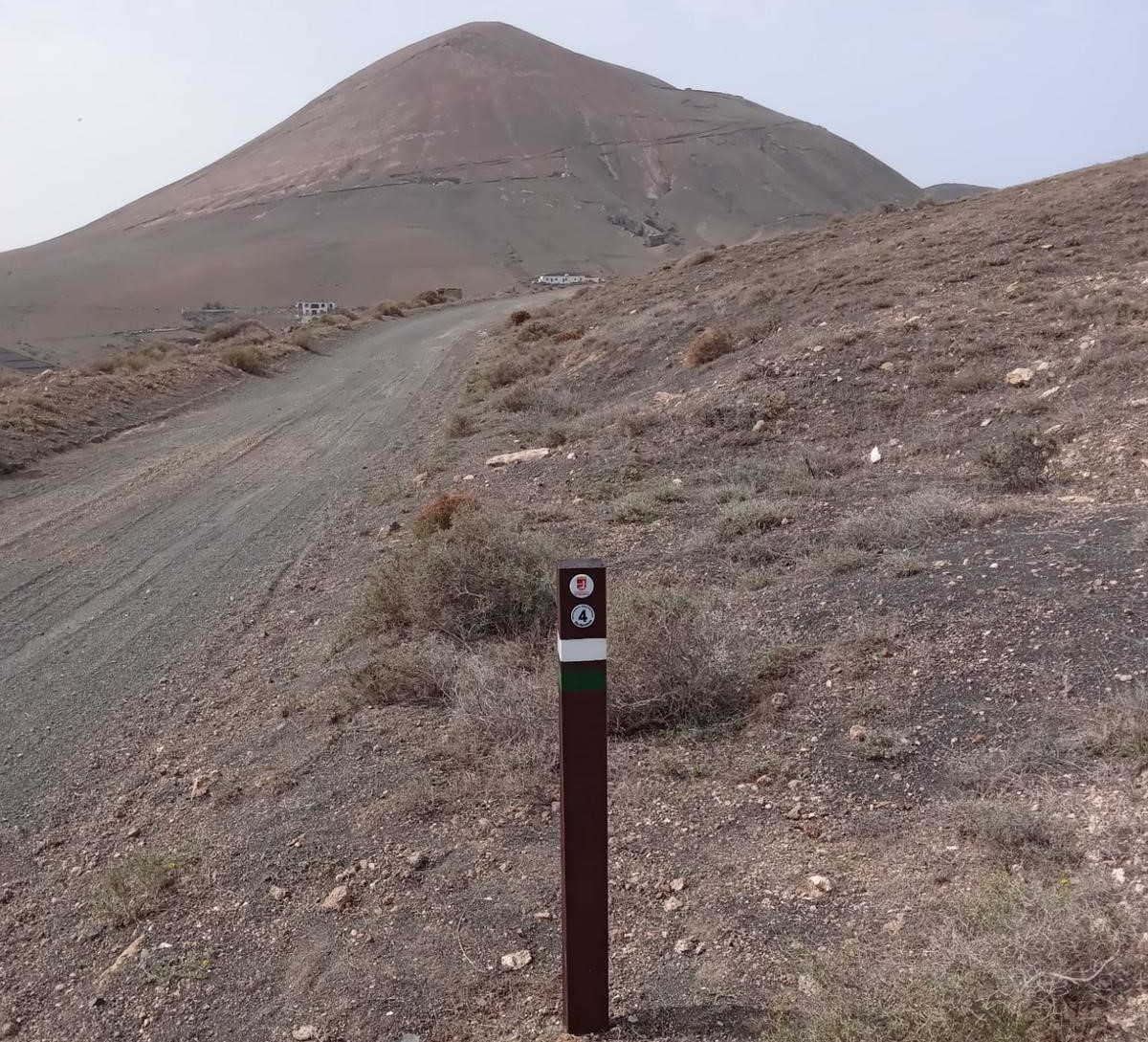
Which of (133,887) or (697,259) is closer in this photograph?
(133,887)

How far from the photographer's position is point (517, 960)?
3.77 meters

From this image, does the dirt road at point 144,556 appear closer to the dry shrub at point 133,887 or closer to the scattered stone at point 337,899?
the dry shrub at point 133,887

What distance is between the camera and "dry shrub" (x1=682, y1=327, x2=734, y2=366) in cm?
1521

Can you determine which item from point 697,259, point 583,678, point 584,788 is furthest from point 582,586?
point 697,259

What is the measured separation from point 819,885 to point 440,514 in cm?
544

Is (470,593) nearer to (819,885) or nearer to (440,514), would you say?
(440,514)

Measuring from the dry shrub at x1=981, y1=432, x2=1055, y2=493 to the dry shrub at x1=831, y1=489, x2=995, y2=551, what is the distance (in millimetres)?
786

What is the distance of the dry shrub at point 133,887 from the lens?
13.9 ft

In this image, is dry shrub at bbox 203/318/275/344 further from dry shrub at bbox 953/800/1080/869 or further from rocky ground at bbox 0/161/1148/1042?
dry shrub at bbox 953/800/1080/869

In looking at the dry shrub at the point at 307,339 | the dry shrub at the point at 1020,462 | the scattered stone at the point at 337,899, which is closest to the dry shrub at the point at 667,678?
the scattered stone at the point at 337,899

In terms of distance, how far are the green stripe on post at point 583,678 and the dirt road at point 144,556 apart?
3419 mm

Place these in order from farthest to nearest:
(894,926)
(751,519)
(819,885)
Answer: (751,519) < (819,885) < (894,926)

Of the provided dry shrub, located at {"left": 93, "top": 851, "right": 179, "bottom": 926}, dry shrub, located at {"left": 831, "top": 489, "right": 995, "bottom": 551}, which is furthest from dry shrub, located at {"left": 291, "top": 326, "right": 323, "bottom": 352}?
dry shrub, located at {"left": 93, "top": 851, "right": 179, "bottom": 926}

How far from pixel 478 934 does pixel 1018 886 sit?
6.40 feet
